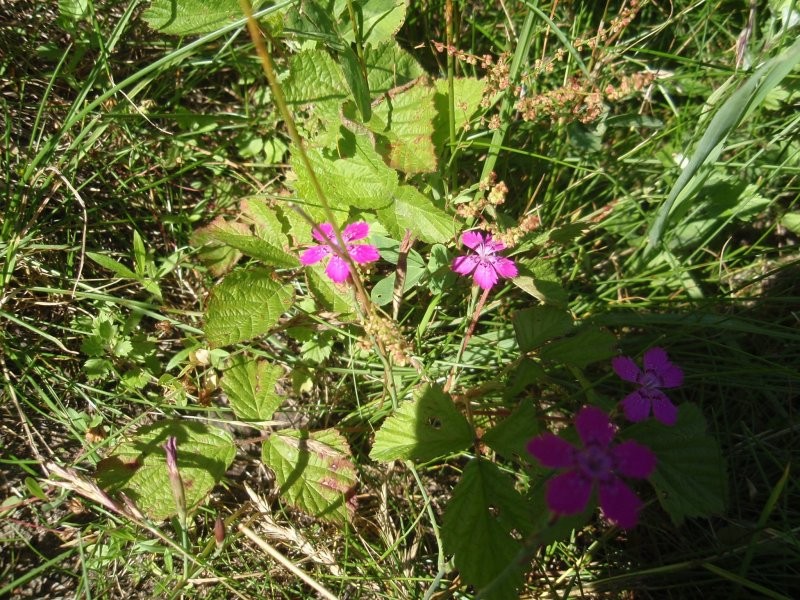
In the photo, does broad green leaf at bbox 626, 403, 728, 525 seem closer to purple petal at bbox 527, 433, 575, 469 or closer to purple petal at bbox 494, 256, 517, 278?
purple petal at bbox 494, 256, 517, 278

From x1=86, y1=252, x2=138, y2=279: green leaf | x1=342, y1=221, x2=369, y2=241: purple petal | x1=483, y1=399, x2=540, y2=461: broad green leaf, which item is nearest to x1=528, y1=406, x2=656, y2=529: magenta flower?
x1=483, y1=399, x2=540, y2=461: broad green leaf

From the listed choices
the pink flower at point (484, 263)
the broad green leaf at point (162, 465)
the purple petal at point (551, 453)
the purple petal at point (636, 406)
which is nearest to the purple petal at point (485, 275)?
the pink flower at point (484, 263)

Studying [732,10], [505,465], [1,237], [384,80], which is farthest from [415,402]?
[732,10]

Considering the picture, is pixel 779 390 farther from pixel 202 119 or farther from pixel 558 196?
pixel 202 119

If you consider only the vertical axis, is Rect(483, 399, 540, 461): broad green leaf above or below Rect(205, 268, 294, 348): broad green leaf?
below

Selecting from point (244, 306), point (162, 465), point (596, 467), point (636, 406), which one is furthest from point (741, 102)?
point (162, 465)

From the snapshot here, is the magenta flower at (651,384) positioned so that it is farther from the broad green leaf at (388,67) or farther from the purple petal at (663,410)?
the broad green leaf at (388,67)
